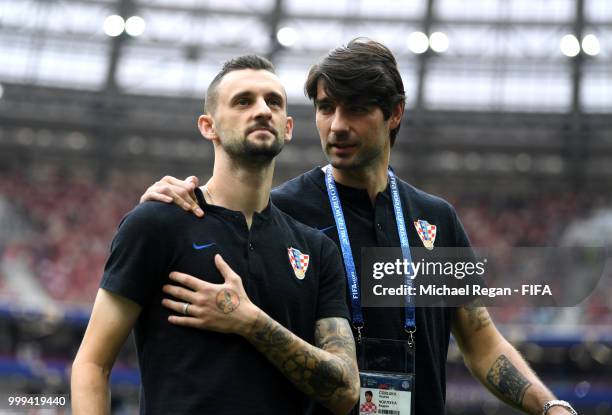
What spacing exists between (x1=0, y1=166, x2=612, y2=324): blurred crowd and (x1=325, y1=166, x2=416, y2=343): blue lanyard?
705 inches

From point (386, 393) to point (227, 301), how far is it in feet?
2.91

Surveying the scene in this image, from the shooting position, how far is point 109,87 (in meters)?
26.2

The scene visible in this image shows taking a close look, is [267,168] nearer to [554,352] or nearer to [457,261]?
[457,261]

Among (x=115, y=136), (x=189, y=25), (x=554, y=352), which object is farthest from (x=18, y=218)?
(x=554, y=352)

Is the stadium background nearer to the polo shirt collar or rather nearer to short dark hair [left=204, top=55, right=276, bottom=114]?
the polo shirt collar

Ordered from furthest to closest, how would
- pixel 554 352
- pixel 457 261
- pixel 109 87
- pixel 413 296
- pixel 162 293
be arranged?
pixel 109 87, pixel 554 352, pixel 457 261, pixel 413 296, pixel 162 293

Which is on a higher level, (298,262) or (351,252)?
(351,252)

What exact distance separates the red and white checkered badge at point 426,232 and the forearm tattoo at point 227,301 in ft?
3.72

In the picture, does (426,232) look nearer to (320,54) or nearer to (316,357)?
(316,357)

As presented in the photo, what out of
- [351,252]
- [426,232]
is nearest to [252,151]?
[351,252]

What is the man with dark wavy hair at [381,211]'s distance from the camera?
3283mm

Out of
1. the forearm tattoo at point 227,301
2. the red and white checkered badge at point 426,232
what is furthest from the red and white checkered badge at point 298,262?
the red and white checkered badge at point 426,232

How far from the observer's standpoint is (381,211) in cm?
348

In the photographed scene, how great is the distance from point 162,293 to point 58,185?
24.8 meters
